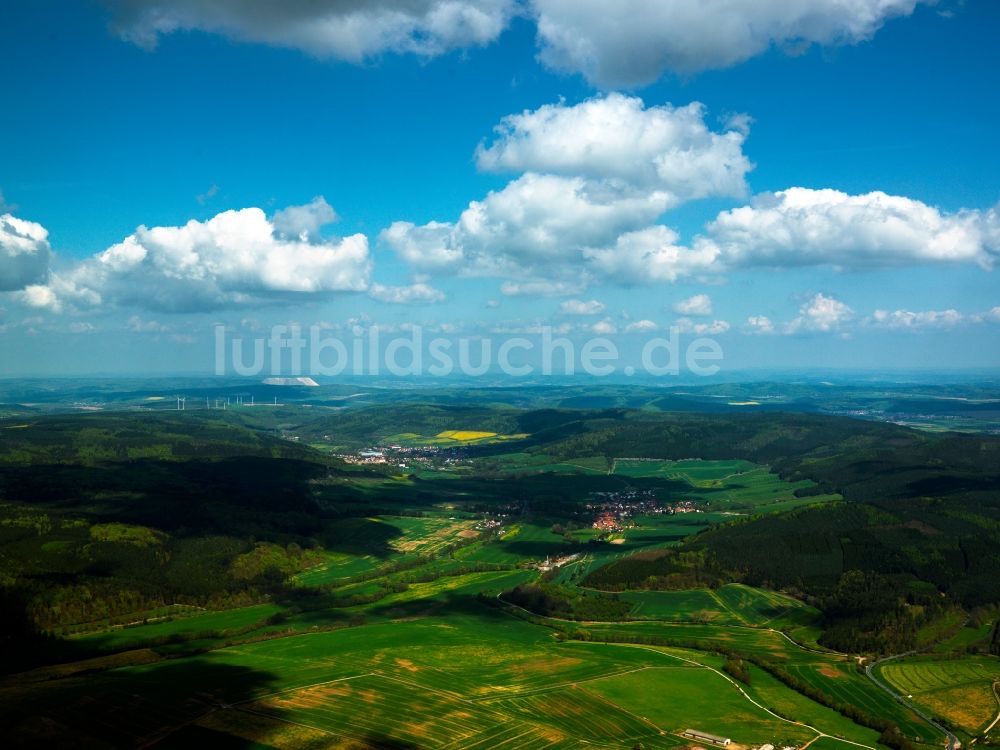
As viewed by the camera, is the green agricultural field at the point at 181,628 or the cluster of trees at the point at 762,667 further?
the green agricultural field at the point at 181,628

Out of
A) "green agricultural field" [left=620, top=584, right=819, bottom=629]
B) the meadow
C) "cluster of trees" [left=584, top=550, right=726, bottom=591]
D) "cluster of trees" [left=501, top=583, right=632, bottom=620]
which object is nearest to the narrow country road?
the meadow

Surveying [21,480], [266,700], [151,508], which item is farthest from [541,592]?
[21,480]

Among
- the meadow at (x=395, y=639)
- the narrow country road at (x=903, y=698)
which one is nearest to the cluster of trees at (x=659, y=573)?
the meadow at (x=395, y=639)

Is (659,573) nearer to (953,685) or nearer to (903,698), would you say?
(953,685)

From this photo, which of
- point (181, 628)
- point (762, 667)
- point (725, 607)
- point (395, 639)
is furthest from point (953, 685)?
point (181, 628)

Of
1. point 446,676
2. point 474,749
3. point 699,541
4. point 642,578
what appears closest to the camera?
point 474,749

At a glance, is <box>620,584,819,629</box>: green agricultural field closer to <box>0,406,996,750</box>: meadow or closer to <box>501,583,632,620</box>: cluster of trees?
<box>0,406,996,750</box>: meadow

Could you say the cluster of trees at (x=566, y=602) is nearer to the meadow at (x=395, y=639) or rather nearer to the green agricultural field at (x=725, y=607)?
the meadow at (x=395, y=639)

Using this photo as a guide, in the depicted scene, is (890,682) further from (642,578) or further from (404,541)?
(404,541)
